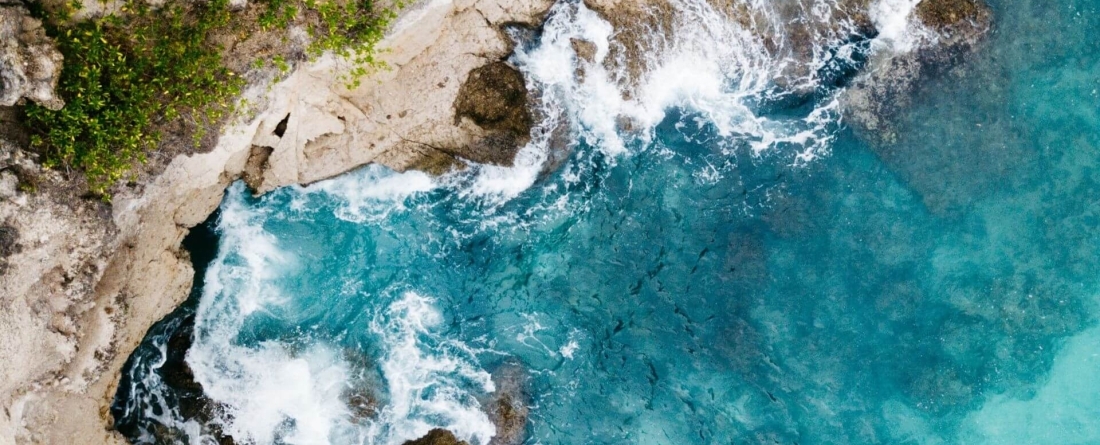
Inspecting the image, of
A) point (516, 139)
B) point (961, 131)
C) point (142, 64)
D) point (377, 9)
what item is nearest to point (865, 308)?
point (961, 131)

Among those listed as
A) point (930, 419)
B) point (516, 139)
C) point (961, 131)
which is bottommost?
point (516, 139)

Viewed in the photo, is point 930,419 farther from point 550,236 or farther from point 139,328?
point 139,328

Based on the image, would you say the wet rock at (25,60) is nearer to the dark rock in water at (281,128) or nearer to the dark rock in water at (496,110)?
the dark rock in water at (281,128)

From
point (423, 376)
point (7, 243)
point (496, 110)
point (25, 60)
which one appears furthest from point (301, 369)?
point (25, 60)

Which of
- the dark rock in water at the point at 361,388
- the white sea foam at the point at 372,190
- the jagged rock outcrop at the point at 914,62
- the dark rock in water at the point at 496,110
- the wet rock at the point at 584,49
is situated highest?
the jagged rock outcrop at the point at 914,62

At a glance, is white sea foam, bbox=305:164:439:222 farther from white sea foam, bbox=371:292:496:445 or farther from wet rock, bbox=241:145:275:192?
white sea foam, bbox=371:292:496:445

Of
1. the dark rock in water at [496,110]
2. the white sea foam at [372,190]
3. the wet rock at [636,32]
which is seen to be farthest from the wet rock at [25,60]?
the wet rock at [636,32]
